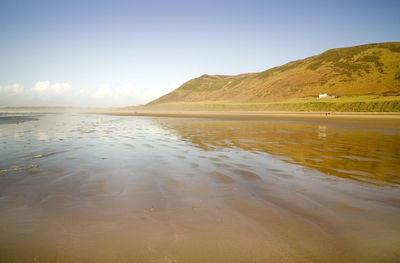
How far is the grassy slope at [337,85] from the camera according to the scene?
5003 centimetres

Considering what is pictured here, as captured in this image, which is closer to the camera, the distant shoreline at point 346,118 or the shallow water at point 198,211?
the shallow water at point 198,211

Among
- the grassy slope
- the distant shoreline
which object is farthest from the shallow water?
the grassy slope

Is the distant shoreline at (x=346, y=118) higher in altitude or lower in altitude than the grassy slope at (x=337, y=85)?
lower

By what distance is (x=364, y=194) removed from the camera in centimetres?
366

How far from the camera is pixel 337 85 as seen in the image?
71312mm

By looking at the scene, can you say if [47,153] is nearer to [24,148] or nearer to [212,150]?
[24,148]

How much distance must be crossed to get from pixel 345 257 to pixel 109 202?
3132 millimetres

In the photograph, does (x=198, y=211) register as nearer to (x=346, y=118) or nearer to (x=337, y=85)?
(x=346, y=118)

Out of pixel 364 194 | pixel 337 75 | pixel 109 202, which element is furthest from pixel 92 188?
pixel 337 75

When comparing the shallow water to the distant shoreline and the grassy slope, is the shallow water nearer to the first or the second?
the distant shoreline

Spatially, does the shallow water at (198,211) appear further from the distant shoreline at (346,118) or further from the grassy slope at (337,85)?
the grassy slope at (337,85)

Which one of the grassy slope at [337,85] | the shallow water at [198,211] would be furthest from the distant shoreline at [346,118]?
the shallow water at [198,211]

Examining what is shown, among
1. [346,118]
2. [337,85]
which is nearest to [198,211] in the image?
[346,118]

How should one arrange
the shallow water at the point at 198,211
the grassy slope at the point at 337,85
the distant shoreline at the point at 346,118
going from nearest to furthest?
the shallow water at the point at 198,211, the distant shoreline at the point at 346,118, the grassy slope at the point at 337,85
